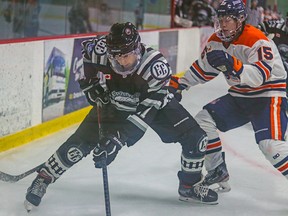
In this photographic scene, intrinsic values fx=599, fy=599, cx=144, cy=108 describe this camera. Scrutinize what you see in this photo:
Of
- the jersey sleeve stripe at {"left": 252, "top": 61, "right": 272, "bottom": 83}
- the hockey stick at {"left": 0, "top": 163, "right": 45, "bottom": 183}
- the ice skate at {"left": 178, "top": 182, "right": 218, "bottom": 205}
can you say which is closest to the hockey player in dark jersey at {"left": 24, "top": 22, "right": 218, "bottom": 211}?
the ice skate at {"left": 178, "top": 182, "right": 218, "bottom": 205}

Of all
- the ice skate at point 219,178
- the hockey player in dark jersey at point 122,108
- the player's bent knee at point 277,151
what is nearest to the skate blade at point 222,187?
the ice skate at point 219,178

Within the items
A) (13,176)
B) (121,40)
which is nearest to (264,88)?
(121,40)

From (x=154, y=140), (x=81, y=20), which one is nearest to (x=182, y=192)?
(x=154, y=140)

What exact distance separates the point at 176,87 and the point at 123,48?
0.57 metres

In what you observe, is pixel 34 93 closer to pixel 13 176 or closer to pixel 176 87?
pixel 13 176

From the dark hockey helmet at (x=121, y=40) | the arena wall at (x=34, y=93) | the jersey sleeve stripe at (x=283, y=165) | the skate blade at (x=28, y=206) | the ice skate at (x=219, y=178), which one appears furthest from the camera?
the arena wall at (x=34, y=93)

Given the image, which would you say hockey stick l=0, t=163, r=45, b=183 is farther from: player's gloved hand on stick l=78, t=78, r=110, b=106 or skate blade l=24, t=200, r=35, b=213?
player's gloved hand on stick l=78, t=78, r=110, b=106

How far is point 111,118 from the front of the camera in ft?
8.16

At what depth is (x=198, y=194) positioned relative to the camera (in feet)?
8.70

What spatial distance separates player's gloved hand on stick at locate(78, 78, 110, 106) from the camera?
243 cm

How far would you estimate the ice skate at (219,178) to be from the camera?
282 cm

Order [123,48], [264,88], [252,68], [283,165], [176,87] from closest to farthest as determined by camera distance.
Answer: [123,48] → [252,68] → [283,165] → [264,88] → [176,87]

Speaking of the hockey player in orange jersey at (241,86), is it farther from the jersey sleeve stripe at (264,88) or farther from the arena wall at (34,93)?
the arena wall at (34,93)

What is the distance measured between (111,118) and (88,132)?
0.12 meters
